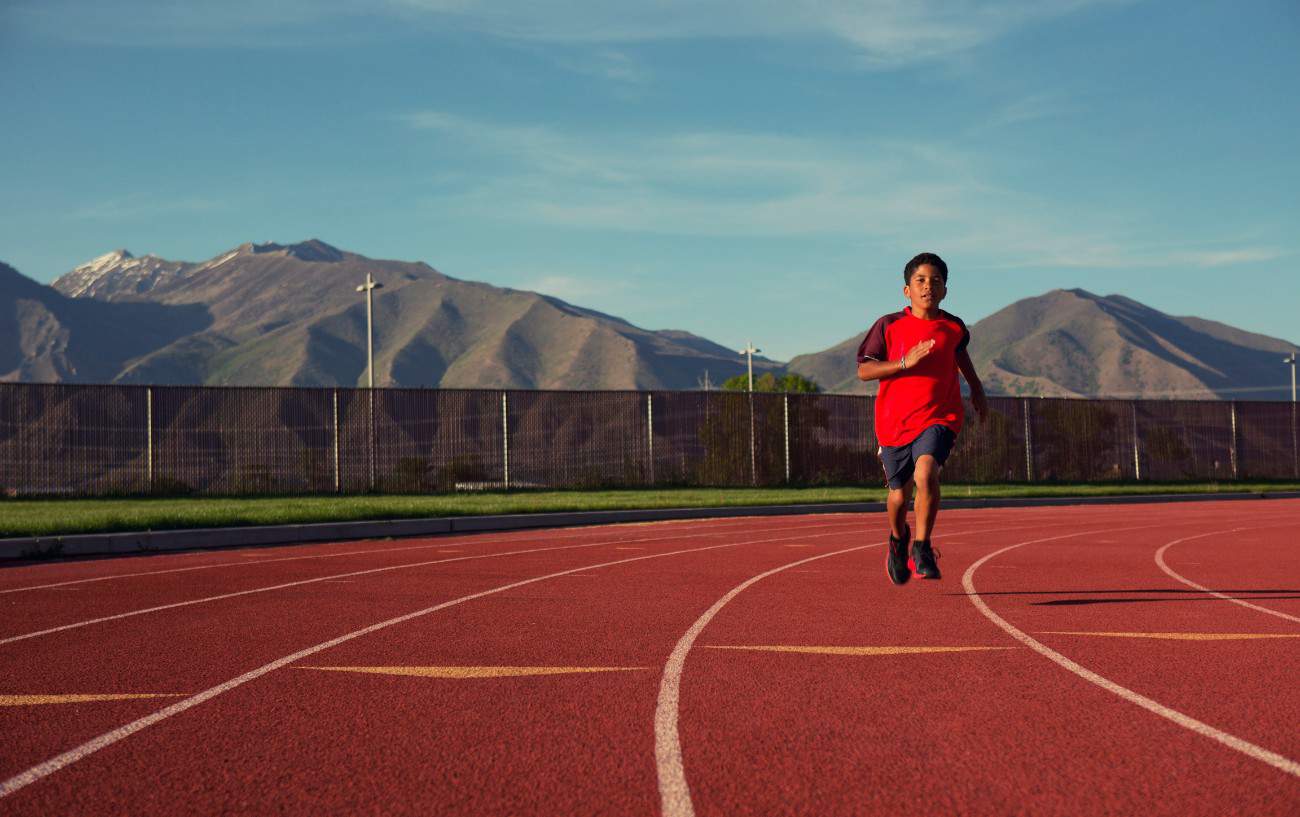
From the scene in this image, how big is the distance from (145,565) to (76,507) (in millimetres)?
10198

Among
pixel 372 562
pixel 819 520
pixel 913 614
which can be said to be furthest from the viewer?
pixel 819 520

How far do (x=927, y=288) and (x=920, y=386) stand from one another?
658 millimetres

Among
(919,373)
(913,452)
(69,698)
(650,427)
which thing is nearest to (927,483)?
(913,452)

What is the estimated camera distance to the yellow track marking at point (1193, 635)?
7078 mm

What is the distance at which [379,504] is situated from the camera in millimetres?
21578

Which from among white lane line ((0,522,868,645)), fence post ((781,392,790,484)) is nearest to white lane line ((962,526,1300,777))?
white lane line ((0,522,868,645))

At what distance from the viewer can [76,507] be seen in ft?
70.0

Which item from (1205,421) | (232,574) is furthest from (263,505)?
(1205,421)

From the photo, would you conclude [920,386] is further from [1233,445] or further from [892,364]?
[1233,445]

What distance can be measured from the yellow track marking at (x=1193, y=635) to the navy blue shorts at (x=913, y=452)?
140 cm

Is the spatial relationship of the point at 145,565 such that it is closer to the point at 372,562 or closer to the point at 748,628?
the point at 372,562

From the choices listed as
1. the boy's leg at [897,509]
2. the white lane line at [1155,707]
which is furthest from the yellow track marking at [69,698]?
the boy's leg at [897,509]

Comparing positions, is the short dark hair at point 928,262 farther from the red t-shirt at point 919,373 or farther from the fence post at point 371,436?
the fence post at point 371,436

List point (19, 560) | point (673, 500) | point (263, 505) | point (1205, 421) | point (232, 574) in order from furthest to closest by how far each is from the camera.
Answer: point (1205, 421), point (673, 500), point (263, 505), point (19, 560), point (232, 574)
